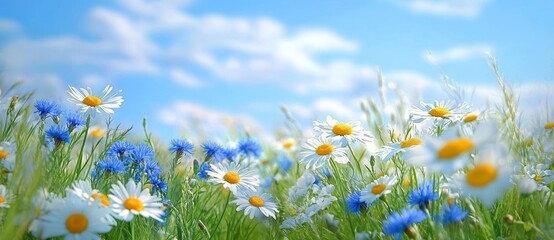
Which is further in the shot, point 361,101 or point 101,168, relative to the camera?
point 361,101

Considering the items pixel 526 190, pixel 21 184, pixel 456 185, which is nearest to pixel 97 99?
pixel 21 184

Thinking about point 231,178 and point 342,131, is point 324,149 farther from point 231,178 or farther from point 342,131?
point 231,178

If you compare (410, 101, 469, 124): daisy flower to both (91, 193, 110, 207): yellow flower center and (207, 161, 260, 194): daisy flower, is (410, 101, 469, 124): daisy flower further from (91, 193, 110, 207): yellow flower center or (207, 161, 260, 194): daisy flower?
(91, 193, 110, 207): yellow flower center

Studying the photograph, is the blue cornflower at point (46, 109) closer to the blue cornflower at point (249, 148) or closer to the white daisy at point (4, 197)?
the white daisy at point (4, 197)

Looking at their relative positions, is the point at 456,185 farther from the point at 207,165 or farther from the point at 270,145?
the point at 270,145

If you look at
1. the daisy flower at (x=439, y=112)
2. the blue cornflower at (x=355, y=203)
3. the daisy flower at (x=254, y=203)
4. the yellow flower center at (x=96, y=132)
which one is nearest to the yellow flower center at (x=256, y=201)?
the daisy flower at (x=254, y=203)

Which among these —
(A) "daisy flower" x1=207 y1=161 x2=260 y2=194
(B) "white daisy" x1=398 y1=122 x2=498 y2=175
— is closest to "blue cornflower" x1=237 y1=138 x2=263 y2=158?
(A) "daisy flower" x1=207 y1=161 x2=260 y2=194
